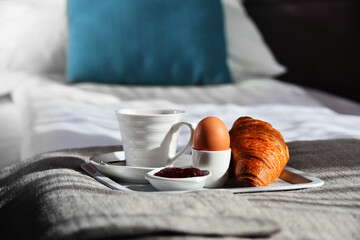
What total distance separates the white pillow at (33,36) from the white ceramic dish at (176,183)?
129 cm

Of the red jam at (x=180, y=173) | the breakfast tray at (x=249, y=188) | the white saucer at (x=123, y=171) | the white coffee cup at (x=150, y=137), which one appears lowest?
the breakfast tray at (x=249, y=188)

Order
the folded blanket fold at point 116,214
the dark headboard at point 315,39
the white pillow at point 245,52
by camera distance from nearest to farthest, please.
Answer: the folded blanket fold at point 116,214, the white pillow at point 245,52, the dark headboard at point 315,39

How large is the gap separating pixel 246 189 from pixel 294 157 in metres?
0.26

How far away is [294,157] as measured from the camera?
0.89 m

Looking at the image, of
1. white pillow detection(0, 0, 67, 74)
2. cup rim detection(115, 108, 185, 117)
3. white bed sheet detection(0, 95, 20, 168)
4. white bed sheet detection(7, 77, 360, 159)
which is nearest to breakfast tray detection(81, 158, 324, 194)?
cup rim detection(115, 108, 185, 117)

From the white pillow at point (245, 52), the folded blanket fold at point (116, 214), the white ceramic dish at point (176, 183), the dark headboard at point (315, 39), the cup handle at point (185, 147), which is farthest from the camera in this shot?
the dark headboard at point (315, 39)

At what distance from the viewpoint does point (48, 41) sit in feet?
6.06

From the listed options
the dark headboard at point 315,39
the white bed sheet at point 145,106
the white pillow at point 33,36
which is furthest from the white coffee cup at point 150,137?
the dark headboard at point 315,39

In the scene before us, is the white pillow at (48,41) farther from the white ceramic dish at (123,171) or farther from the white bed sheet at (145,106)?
the white ceramic dish at (123,171)

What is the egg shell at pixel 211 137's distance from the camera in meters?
0.70

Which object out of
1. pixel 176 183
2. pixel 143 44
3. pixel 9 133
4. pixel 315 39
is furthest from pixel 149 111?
pixel 315 39

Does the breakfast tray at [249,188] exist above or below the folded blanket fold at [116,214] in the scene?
below

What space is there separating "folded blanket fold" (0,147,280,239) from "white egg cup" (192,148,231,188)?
10cm

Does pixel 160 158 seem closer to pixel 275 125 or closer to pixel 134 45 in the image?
pixel 275 125
